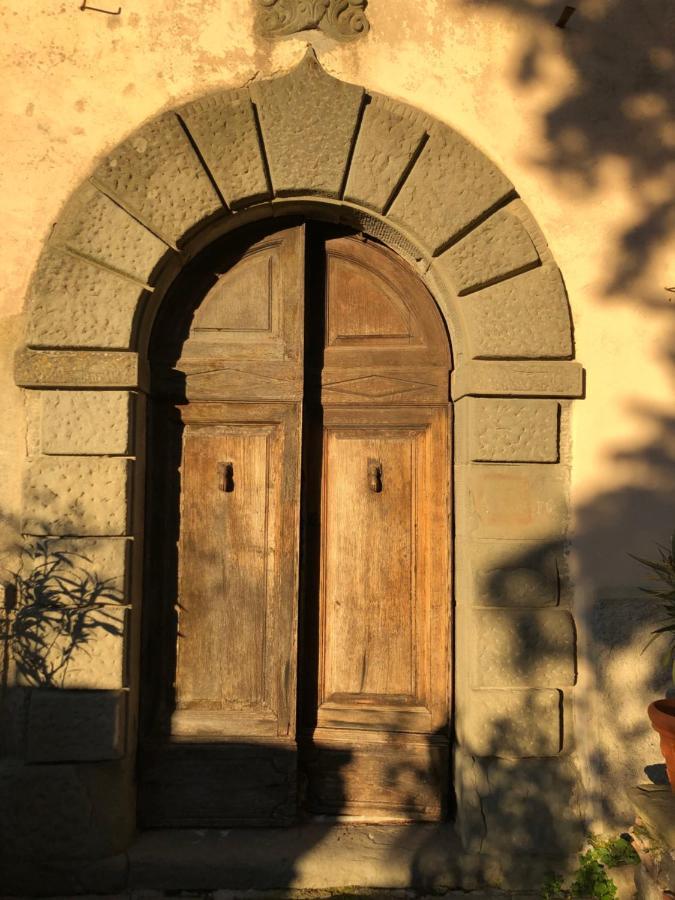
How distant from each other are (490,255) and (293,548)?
148 cm

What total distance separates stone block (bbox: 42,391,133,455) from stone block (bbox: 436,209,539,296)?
56.4 inches

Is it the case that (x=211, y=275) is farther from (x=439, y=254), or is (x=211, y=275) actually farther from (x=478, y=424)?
(x=478, y=424)

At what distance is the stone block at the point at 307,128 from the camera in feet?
9.38

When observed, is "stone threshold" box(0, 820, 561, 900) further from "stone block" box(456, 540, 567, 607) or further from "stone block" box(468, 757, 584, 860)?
"stone block" box(456, 540, 567, 607)

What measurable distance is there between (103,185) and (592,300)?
2.07 meters

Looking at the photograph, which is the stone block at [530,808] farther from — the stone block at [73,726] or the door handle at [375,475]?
the stone block at [73,726]

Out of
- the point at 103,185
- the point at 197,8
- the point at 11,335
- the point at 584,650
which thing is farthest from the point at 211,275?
the point at 584,650

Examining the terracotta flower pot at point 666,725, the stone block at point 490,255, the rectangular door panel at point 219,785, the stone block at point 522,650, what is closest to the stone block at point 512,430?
the stone block at point 490,255

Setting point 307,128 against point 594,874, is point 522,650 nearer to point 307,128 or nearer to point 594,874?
point 594,874

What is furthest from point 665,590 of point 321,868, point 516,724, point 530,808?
point 321,868

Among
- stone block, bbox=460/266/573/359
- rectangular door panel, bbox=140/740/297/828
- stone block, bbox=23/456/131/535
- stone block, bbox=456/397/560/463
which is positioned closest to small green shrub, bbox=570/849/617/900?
rectangular door panel, bbox=140/740/297/828

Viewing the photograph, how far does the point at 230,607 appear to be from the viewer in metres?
2.97

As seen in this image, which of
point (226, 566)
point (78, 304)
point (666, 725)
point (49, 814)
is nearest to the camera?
point (666, 725)

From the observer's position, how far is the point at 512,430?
2.83 metres
